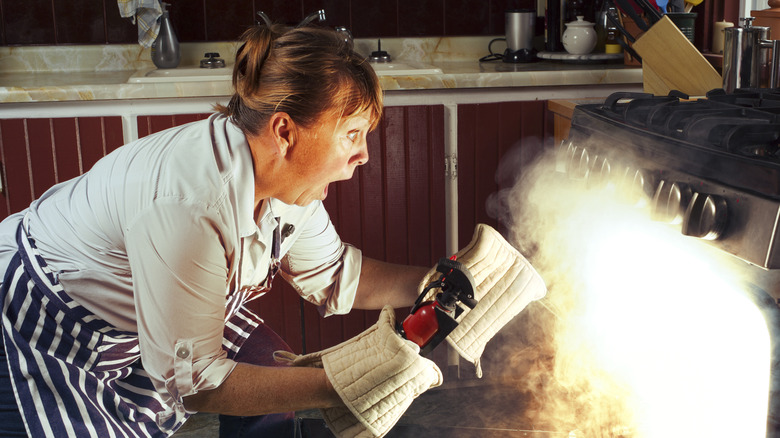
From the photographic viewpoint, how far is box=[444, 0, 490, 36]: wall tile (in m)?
2.71

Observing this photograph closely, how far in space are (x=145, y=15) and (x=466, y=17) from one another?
1114 mm

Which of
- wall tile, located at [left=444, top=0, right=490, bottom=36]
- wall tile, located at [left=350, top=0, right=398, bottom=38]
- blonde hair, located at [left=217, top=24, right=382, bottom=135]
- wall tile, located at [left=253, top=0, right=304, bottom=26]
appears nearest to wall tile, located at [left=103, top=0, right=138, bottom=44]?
wall tile, located at [left=253, top=0, right=304, bottom=26]

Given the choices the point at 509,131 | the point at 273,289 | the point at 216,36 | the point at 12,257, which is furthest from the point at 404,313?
the point at 12,257

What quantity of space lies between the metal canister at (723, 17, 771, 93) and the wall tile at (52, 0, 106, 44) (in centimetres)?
202

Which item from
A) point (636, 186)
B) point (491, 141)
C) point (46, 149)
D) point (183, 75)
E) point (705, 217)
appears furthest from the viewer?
point (183, 75)

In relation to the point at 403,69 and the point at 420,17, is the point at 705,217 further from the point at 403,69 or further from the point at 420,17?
the point at 420,17

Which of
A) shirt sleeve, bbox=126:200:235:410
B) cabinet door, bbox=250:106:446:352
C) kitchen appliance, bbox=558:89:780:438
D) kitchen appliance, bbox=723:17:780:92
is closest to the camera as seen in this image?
kitchen appliance, bbox=558:89:780:438

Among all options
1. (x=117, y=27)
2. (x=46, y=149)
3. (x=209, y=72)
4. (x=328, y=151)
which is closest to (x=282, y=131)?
(x=328, y=151)

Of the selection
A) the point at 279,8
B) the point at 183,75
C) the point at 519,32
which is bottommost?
the point at 183,75

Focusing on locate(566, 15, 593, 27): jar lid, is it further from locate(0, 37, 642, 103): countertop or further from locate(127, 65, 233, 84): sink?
locate(127, 65, 233, 84): sink

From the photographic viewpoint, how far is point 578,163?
49.4 inches

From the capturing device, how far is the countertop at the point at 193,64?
2.04 m

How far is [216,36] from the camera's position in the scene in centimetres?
264

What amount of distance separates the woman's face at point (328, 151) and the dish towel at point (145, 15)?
1.48 m
